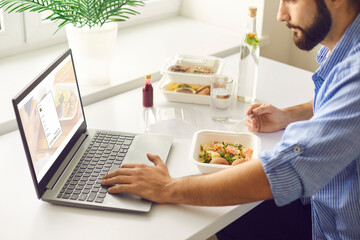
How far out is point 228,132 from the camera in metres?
1.33

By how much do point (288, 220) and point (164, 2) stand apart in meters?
1.38

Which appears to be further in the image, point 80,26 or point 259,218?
point 80,26

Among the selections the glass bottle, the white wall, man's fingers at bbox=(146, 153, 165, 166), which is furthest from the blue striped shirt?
the white wall

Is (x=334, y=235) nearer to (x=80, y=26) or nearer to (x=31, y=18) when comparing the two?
(x=80, y=26)

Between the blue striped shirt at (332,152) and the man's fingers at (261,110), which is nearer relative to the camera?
the blue striped shirt at (332,152)

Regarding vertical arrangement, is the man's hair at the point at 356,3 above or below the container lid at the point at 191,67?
above

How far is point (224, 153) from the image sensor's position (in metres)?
1.26

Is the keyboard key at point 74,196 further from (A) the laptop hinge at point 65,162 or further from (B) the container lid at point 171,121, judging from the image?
(B) the container lid at point 171,121

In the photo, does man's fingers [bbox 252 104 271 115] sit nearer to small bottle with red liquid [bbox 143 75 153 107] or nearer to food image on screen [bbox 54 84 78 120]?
small bottle with red liquid [bbox 143 75 153 107]

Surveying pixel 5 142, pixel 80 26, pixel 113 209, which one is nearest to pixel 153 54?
pixel 80 26

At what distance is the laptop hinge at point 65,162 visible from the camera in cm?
112

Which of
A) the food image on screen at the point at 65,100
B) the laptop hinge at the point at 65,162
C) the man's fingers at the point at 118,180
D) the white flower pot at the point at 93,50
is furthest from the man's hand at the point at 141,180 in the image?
the white flower pot at the point at 93,50

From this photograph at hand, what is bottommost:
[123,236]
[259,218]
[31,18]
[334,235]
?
[259,218]

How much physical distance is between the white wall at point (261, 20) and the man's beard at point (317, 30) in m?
1.03
